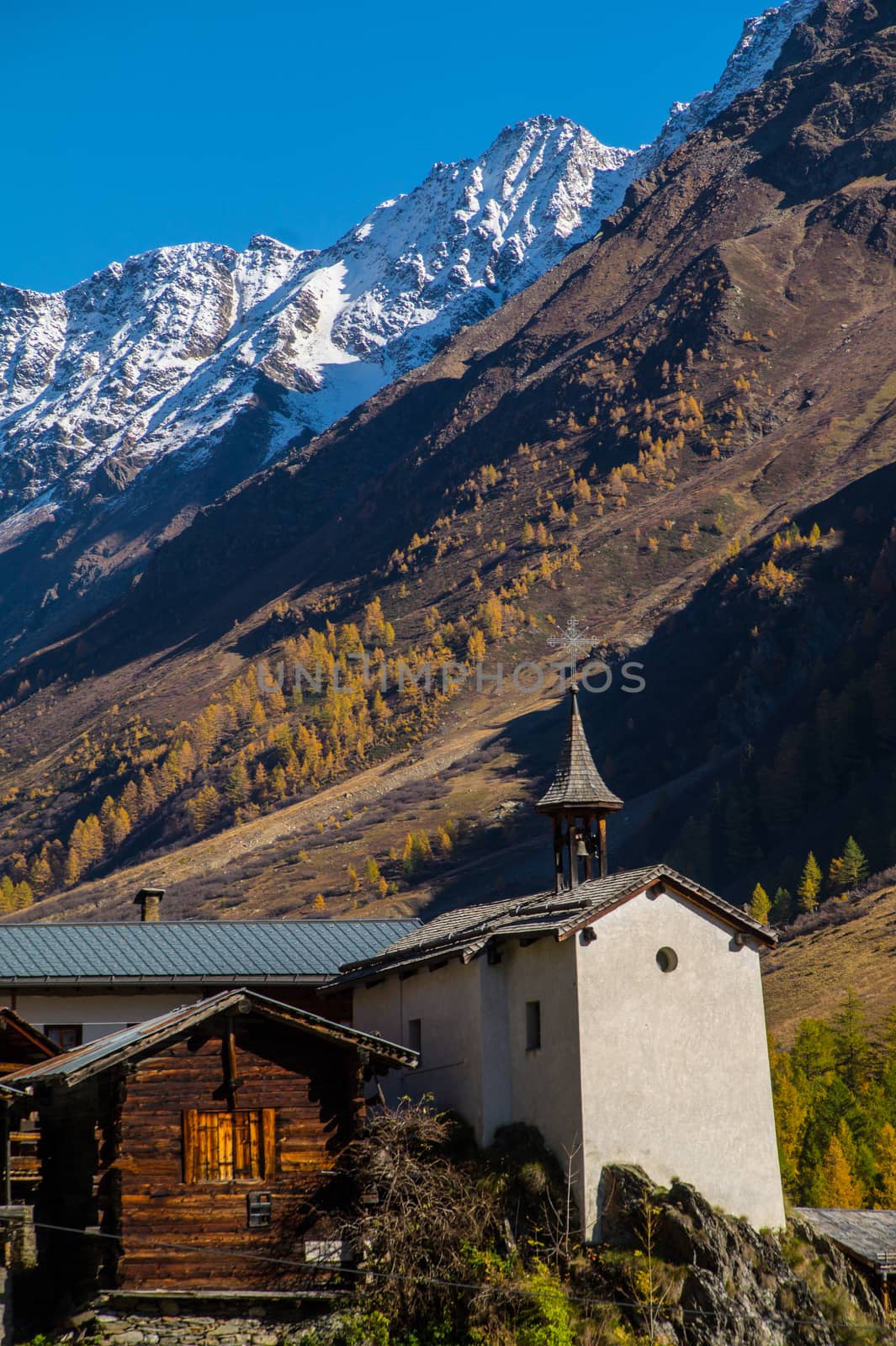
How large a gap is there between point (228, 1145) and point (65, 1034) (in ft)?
27.5

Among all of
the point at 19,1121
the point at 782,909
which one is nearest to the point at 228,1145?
the point at 19,1121

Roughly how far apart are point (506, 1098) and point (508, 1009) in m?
1.73

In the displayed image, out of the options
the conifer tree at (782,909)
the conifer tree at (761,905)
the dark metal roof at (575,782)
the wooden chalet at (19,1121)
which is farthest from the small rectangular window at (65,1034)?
the conifer tree at (761,905)

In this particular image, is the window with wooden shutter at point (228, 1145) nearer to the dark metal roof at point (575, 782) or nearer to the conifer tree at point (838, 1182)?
the dark metal roof at point (575, 782)

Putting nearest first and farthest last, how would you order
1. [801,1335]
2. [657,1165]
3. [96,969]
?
[801,1335], [657,1165], [96,969]

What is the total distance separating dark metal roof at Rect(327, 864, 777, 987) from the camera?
3092 centimetres

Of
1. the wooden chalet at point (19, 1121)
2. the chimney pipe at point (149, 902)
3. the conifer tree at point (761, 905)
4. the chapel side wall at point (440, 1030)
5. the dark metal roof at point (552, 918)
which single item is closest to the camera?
the wooden chalet at point (19, 1121)

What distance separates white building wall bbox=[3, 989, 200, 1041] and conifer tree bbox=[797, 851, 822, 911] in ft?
260

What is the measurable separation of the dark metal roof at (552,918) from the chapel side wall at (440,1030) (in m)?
0.52

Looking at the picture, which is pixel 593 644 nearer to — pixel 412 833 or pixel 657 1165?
pixel 412 833

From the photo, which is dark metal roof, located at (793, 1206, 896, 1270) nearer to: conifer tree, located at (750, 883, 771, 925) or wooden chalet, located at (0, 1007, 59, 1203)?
wooden chalet, located at (0, 1007, 59, 1203)

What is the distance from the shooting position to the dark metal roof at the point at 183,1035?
28.3m

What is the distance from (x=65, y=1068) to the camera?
Result: 92.8 ft

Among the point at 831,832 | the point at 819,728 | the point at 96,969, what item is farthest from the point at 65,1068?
the point at 819,728
